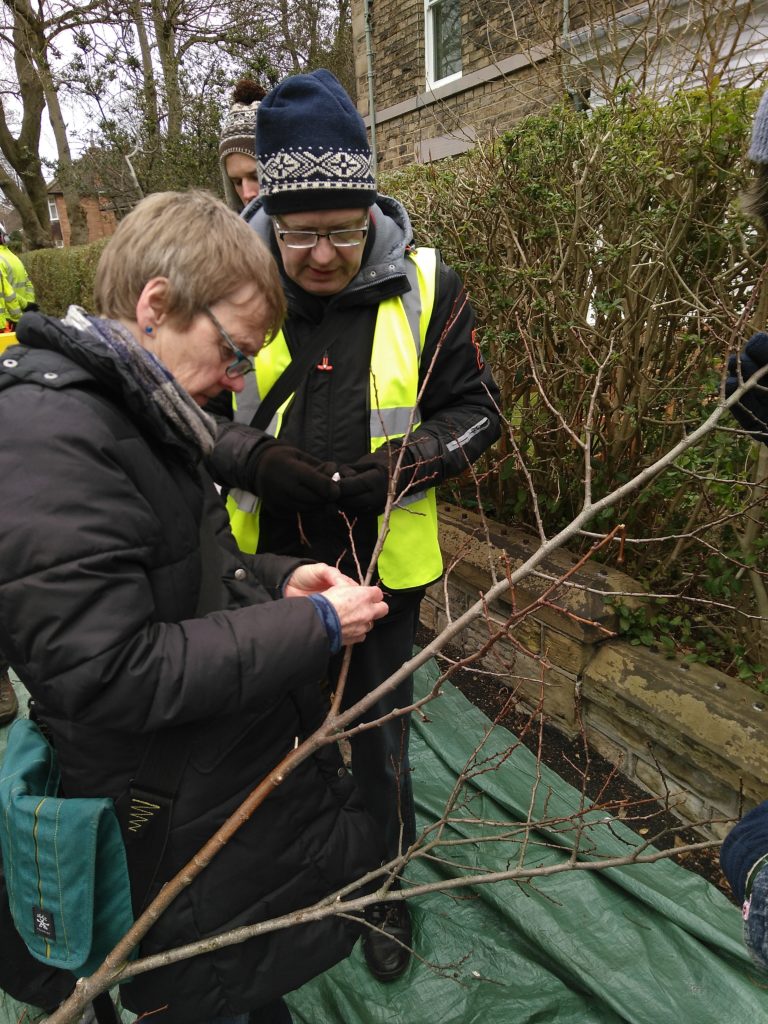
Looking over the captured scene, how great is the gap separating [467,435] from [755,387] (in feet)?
2.46

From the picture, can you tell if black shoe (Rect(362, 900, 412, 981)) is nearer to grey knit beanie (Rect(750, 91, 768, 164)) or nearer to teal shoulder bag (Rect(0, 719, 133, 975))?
teal shoulder bag (Rect(0, 719, 133, 975))

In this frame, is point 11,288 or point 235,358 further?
point 11,288

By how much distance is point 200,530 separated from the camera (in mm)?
1270

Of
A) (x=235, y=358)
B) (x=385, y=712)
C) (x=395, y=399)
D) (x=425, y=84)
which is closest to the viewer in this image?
(x=235, y=358)

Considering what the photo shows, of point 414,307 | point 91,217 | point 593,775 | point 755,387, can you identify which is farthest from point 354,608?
point 91,217

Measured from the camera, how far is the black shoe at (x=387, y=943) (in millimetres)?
2033

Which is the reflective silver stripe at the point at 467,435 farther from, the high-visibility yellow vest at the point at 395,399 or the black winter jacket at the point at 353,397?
the high-visibility yellow vest at the point at 395,399

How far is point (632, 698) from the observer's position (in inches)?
104

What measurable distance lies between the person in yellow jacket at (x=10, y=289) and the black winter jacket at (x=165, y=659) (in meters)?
5.43

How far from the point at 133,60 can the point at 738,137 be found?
16.2 metres

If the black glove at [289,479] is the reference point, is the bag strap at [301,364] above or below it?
above

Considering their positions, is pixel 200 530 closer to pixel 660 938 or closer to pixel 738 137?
pixel 660 938

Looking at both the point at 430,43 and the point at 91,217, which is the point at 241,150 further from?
the point at 91,217

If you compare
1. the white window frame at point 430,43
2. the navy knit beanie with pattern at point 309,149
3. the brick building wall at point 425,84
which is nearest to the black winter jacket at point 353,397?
the navy knit beanie with pattern at point 309,149
